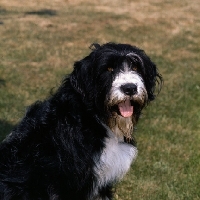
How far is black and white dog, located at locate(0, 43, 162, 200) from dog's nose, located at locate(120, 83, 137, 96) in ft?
0.13

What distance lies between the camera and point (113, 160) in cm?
459

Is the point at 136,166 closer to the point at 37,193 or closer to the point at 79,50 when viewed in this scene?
the point at 37,193

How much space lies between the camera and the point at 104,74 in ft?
14.2

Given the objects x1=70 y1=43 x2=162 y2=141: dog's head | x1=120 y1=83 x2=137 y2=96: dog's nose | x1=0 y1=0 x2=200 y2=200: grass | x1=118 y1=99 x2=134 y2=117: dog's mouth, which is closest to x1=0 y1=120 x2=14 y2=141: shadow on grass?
x1=0 y1=0 x2=200 y2=200: grass

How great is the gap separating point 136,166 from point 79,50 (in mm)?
9906

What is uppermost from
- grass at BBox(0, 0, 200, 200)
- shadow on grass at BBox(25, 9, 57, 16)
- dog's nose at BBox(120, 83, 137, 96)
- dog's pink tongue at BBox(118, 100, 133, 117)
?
dog's nose at BBox(120, 83, 137, 96)

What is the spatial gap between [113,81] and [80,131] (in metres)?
0.57

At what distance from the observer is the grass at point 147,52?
6805 mm

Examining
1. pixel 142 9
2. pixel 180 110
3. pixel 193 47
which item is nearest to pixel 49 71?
pixel 180 110

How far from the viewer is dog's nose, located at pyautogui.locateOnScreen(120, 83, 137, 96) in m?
4.17

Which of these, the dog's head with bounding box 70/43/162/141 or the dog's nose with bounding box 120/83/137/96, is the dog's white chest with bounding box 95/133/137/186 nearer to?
the dog's head with bounding box 70/43/162/141

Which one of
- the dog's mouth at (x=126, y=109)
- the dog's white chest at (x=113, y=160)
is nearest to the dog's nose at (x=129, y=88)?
→ the dog's mouth at (x=126, y=109)

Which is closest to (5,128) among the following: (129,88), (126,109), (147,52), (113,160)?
(113,160)

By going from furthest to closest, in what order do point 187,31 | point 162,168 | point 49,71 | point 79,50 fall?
point 187,31 < point 79,50 < point 49,71 < point 162,168
